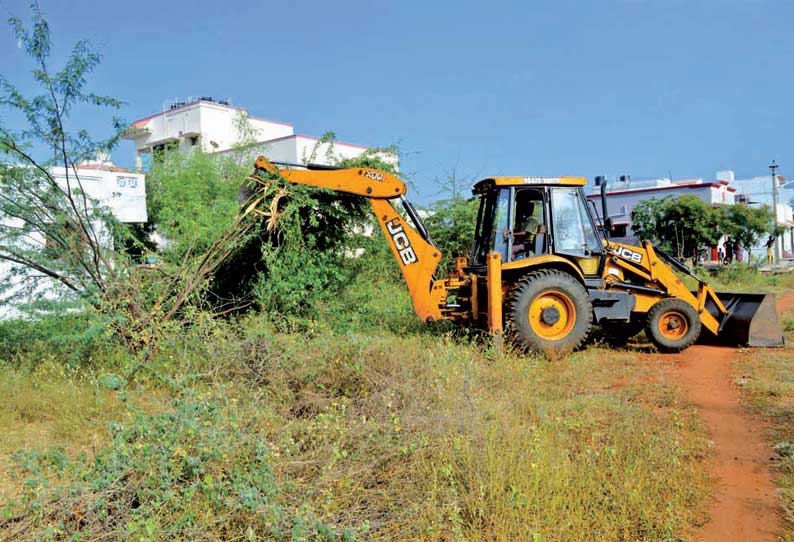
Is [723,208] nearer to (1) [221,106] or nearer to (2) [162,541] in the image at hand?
(1) [221,106]

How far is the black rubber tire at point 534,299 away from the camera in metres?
8.91

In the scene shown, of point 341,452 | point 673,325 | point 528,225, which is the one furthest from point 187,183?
point 341,452

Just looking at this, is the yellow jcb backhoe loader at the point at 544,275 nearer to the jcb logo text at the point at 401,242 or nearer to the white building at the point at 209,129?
the jcb logo text at the point at 401,242

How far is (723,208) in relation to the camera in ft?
104

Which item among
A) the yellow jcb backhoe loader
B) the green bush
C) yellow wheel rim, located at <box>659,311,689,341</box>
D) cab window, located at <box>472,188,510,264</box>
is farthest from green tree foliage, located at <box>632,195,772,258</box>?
the green bush

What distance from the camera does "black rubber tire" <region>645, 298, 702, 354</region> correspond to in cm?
975

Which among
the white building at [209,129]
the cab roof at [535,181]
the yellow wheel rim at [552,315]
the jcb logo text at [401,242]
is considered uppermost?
the white building at [209,129]

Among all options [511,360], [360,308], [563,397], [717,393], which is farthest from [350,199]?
[717,393]

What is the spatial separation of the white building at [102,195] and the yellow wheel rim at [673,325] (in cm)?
796

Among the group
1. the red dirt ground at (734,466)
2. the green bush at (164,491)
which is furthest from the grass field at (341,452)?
the red dirt ground at (734,466)

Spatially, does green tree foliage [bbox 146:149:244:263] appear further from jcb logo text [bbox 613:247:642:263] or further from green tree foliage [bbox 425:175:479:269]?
jcb logo text [bbox 613:247:642:263]

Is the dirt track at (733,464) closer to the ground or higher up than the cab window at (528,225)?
closer to the ground

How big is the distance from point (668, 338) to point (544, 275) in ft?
7.60

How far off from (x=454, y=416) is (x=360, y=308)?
557cm
